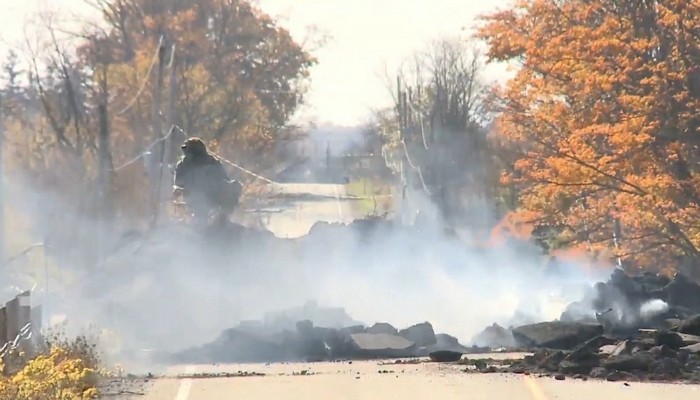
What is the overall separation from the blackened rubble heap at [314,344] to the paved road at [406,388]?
421cm

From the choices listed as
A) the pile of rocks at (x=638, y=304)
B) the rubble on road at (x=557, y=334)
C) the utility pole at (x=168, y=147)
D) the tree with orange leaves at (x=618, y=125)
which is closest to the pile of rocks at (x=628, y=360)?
the rubble on road at (x=557, y=334)

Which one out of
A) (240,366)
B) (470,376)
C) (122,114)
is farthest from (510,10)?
(470,376)

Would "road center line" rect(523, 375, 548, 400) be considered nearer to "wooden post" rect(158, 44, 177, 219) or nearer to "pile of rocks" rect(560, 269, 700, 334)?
"pile of rocks" rect(560, 269, 700, 334)

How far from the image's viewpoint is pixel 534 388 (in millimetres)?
15242

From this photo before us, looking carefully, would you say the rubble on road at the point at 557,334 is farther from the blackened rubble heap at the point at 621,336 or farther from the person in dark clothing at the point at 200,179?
the person in dark clothing at the point at 200,179

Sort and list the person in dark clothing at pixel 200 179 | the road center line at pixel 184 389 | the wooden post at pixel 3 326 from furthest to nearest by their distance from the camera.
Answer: the person in dark clothing at pixel 200 179
the wooden post at pixel 3 326
the road center line at pixel 184 389

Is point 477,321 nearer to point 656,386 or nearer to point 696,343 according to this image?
point 696,343

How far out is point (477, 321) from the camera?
30453mm

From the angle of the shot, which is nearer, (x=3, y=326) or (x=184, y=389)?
(x=3, y=326)

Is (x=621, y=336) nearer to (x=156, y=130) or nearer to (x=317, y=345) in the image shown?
(x=317, y=345)

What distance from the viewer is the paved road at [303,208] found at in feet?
228

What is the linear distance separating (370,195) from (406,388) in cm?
6976

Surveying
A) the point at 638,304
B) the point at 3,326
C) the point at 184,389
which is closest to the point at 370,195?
the point at 638,304

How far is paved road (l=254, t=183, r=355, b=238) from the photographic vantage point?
69.5 metres
